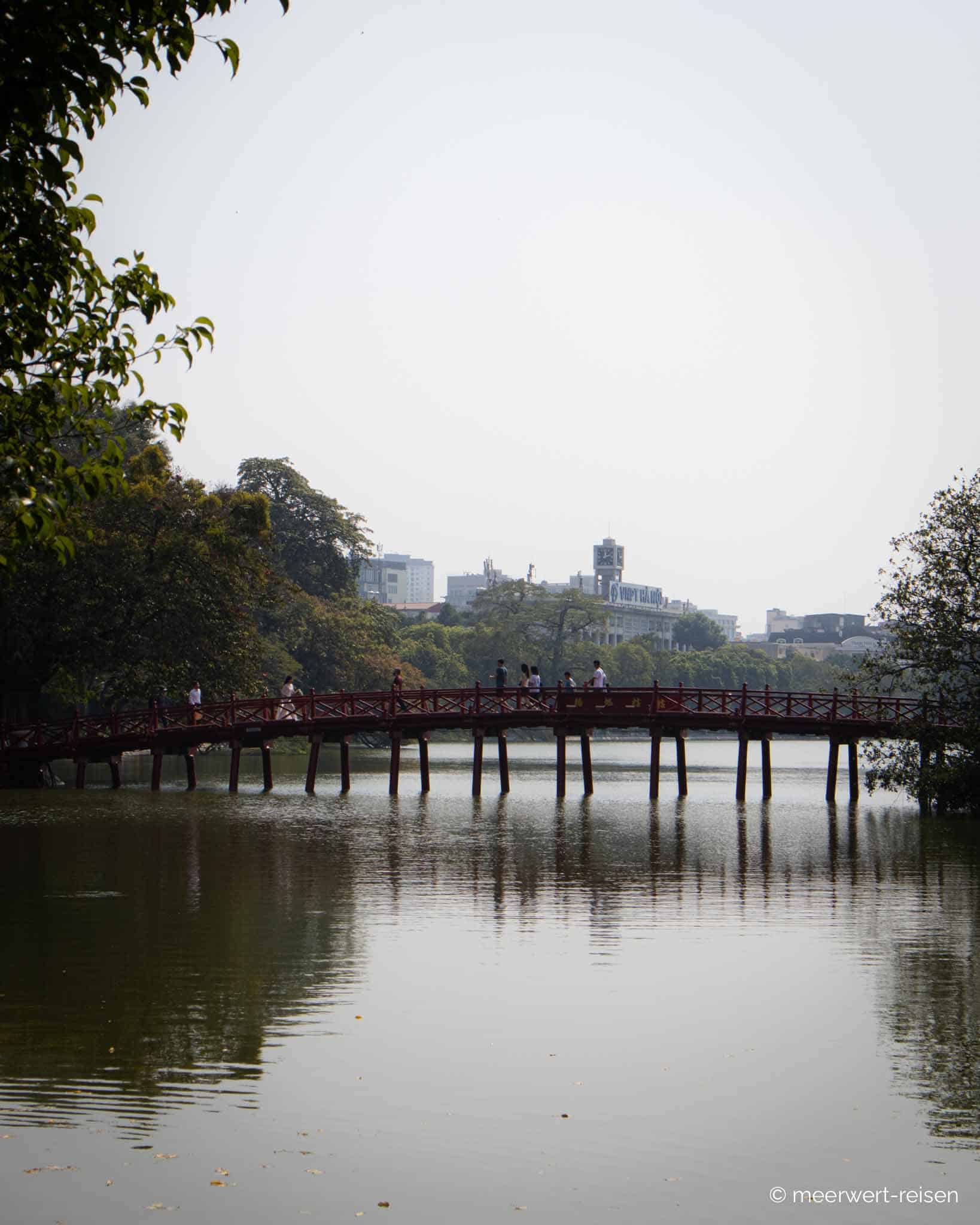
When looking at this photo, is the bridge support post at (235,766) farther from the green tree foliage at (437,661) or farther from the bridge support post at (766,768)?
the green tree foliage at (437,661)

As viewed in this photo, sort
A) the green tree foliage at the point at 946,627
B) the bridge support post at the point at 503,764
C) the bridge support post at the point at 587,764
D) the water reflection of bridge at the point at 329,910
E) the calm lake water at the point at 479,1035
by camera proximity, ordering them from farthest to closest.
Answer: the bridge support post at the point at 503,764, the bridge support post at the point at 587,764, the green tree foliage at the point at 946,627, the water reflection of bridge at the point at 329,910, the calm lake water at the point at 479,1035

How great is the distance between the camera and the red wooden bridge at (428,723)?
41.5m

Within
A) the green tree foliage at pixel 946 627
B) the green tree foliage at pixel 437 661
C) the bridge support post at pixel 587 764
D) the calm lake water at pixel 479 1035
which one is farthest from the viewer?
the green tree foliage at pixel 437 661

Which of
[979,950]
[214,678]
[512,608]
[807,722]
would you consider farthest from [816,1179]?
[512,608]

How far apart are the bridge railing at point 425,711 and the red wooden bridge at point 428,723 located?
0.04 m

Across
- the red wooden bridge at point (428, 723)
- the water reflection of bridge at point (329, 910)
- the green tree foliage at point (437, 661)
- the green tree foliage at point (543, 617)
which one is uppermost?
the green tree foliage at point (543, 617)

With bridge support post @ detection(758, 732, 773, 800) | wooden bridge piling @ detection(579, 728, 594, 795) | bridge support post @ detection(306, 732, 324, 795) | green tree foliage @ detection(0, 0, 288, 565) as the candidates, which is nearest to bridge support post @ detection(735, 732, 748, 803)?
bridge support post @ detection(758, 732, 773, 800)

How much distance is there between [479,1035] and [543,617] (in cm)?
9960

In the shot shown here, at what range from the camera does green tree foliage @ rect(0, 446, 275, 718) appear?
42.0 m

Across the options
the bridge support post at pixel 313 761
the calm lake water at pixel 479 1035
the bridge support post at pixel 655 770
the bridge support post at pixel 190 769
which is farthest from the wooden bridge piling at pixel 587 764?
the calm lake water at pixel 479 1035

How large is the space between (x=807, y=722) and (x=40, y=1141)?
116 feet

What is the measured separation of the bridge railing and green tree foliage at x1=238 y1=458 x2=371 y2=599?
37877mm

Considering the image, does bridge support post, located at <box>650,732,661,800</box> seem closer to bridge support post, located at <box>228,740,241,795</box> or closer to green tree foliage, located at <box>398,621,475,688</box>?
bridge support post, located at <box>228,740,241,795</box>

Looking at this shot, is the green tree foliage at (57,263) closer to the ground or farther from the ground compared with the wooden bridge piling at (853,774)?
farther from the ground
